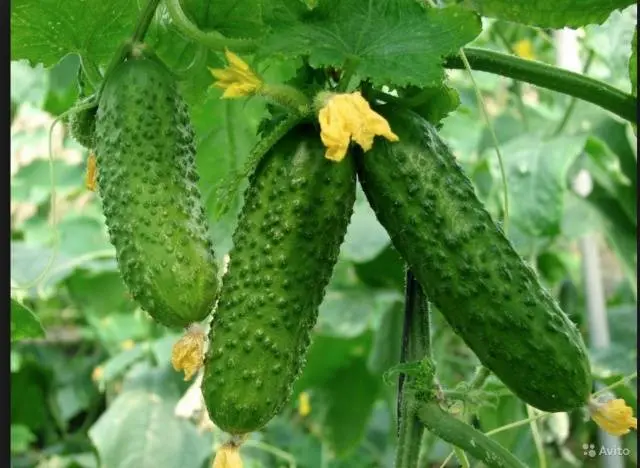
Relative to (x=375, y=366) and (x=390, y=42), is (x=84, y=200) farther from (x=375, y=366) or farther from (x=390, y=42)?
(x=390, y=42)

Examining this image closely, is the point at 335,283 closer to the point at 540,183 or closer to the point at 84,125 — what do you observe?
the point at 540,183

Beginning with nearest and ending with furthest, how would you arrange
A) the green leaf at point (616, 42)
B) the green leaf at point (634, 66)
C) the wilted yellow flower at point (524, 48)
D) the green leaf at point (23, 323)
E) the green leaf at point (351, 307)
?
the green leaf at point (634, 66)
the green leaf at point (23, 323)
the green leaf at point (616, 42)
the green leaf at point (351, 307)
the wilted yellow flower at point (524, 48)

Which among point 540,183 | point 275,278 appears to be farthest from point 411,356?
point 540,183

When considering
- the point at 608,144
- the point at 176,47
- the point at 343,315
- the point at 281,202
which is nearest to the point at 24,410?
the point at 343,315

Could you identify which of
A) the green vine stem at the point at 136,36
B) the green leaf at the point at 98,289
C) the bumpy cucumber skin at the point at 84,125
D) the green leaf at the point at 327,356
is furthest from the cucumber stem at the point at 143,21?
the green leaf at the point at 98,289

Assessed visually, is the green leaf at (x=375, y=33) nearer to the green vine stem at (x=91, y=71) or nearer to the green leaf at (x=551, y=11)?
the green leaf at (x=551, y=11)

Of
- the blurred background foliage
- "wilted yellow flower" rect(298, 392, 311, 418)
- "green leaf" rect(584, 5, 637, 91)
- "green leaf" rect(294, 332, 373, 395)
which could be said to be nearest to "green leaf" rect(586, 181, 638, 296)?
the blurred background foliage

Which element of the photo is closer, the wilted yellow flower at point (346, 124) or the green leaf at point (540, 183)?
the wilted yellow flower at point (346, 124)
